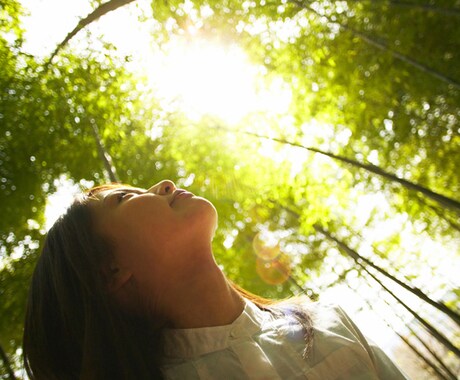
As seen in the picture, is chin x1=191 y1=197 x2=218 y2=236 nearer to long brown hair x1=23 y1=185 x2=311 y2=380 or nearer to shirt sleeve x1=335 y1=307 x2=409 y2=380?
long brown hair x1=23 y1=185 x2=311 y2=380

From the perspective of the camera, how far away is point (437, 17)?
2824 mm

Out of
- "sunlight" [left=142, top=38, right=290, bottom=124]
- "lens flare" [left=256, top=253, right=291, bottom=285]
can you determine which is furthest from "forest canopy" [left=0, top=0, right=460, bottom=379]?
"lens flare" [left=256, top=253, right=291, bottom=285]

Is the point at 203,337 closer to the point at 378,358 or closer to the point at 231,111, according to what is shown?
the point at 378,358

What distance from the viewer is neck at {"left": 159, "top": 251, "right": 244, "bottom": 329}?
1.22m

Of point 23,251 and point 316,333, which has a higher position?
point 316,333

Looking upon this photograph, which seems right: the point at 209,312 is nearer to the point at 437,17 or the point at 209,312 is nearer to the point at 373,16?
the point at 373,16

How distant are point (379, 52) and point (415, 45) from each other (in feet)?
1.10

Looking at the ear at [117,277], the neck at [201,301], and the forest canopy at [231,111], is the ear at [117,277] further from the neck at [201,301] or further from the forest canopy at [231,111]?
the forest canopy at [231,111]

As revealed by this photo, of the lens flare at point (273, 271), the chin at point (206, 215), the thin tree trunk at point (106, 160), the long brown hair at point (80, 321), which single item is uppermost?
the chin at point (206, 215)

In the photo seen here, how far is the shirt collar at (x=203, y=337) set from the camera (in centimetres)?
109

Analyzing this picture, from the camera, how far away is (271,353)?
1.09m

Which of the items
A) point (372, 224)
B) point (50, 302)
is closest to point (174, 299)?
point (50, 302)

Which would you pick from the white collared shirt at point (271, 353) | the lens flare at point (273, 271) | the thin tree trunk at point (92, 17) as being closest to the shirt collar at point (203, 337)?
the white collared shirt at point (271, 353)

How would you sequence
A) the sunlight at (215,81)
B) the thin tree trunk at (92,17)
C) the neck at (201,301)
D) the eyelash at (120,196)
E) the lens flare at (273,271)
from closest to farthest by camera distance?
the neck at (201,301) < the eyelash at (120,196) < the thin tree trunk at (92,17) < the sunlight at (215,81) < the lens flare at (273,271)
